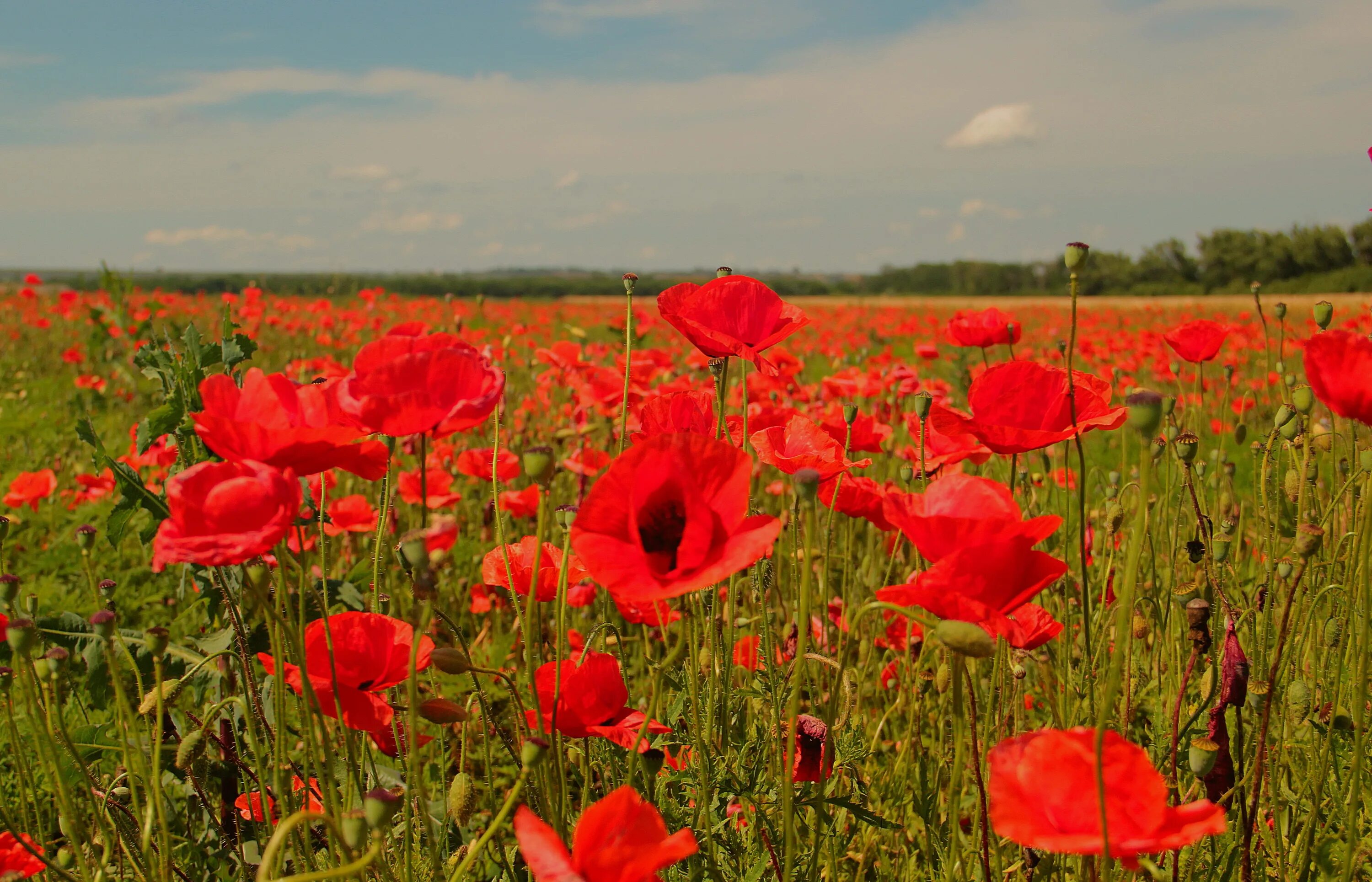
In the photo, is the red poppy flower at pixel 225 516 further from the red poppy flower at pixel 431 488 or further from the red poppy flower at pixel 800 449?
the red poppy flower at pixel 431 488

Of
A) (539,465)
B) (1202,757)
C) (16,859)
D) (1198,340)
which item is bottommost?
(16,859)

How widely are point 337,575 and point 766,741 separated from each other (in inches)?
80.9

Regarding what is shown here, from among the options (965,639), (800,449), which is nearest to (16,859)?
(800,449)

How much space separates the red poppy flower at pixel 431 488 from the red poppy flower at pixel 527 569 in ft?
4.33

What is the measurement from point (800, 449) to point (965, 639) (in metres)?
0.58

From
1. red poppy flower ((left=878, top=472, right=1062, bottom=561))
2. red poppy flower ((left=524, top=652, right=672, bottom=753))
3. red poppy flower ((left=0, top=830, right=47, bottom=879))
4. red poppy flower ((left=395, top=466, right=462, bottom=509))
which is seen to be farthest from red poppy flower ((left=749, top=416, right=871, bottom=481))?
red poppy flower ((left=395, top=466, right=462, bottom=509))

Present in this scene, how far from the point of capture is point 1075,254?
4.00ft

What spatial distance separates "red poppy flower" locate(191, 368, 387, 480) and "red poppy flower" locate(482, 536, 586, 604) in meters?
0.34

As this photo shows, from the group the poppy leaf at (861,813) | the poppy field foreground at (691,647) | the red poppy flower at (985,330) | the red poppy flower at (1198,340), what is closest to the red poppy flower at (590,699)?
the poppy field foreground at (691,647)

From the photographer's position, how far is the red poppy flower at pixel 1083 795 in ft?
2.60

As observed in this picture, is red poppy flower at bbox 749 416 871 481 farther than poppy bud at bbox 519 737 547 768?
Yes

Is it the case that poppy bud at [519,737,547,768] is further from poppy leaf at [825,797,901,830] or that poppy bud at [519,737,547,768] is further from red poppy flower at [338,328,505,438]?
poppy leaf at [825,797,901,830]

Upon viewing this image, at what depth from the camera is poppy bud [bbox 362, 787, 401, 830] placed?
807 mm

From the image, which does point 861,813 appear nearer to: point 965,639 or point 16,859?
point 965,639
